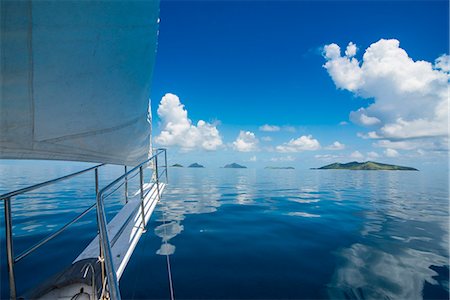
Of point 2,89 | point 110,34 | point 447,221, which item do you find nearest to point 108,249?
point 2,89

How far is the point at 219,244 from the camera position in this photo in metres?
4.86

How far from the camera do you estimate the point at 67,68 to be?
4.34 ft

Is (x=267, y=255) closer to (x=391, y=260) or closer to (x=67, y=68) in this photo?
(x=391, y=260)

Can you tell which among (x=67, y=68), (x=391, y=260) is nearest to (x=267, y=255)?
(x=391, y=260)

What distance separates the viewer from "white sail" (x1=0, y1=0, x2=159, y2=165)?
43.8 inches

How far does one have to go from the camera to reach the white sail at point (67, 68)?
1112 millimetres

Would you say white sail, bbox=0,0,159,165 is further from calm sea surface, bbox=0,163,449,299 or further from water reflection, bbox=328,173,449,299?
water reflection, bbox=328,173,449,299

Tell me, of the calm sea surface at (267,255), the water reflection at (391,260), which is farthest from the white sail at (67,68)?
the water reflection at (391,260)

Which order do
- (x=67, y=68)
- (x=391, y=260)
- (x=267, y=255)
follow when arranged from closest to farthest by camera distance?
1. (x=67, y=68)
2. (x=391, y=260)
3. (x=267, y=255)

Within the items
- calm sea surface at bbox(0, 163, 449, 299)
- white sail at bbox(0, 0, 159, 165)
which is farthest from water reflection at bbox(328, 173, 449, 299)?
white sail at bbox(0, 0, 159, 165)

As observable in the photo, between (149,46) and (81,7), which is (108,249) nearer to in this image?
(81,7)

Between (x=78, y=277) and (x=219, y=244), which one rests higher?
(x=78, y=277)

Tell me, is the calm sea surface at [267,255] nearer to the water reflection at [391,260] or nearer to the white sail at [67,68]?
the water reflection at [391,260]

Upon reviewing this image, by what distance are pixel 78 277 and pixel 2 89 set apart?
210 centimetres
